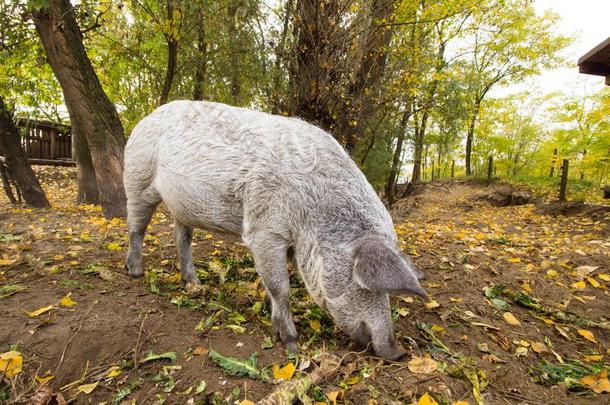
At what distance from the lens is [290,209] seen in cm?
250

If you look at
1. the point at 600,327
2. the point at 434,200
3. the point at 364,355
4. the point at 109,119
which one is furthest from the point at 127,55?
the point at 434,200

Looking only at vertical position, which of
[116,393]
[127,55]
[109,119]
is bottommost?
[116,393]

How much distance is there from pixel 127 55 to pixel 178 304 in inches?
331

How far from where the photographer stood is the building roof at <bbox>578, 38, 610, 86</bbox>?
460cm

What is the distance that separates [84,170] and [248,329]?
264 inches

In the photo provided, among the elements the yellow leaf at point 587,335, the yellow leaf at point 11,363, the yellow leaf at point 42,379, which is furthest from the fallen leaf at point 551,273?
the yellow leaf at point 11,363

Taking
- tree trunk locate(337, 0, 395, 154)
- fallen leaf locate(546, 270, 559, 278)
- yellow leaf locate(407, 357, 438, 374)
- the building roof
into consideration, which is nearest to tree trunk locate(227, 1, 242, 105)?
tree trunk locate(337, 0, 395, 154)

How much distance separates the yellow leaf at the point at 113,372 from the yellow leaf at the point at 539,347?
313 centimetres

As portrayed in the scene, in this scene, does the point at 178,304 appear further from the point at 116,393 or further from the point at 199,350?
the point at 116,393

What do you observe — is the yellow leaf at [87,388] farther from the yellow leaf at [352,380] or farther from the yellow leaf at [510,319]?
the yellow leaf at [510,319]

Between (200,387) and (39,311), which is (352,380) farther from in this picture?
(39,311)

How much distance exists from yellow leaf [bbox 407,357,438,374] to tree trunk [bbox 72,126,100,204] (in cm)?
739

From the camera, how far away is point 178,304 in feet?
9.91

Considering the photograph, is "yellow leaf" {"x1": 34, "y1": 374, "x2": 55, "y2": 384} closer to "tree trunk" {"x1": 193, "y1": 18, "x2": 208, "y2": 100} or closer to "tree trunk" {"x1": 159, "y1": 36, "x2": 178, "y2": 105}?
"tree trunk" {"x1": 159, "y1": 36, "x2": 178, "y2": 105}
